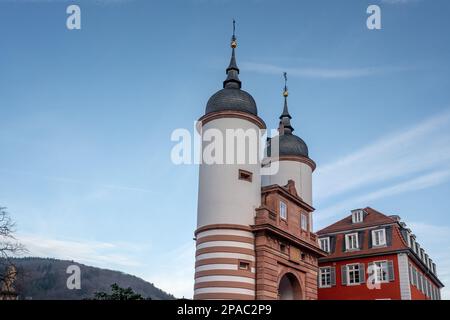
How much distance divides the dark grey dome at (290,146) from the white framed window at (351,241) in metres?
11.1

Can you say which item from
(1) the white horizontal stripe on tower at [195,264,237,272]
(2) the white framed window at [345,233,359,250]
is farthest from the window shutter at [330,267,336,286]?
(1) the white horizontal stripe on tower at [195,264,237,272]

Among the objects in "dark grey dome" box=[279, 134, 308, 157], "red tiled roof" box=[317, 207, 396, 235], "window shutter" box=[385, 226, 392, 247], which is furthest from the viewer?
"red tiled roof" box=[317, 207, 396, 235]

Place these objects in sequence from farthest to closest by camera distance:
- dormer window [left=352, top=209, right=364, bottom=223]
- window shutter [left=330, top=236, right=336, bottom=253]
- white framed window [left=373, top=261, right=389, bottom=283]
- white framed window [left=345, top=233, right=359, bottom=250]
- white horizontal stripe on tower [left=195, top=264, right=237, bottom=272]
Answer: dormer window [left=352, top=209, right=364, bottom=223], window shutter [left=330, top=236, right=336, bottom=253], white framed window [left=345, top=233, right=359, bottom=250], white framed window [left=373, top=261, right=389, bottom=283], white horizontal stripe on tower [left=195, top=264, right=237, bottom=272]

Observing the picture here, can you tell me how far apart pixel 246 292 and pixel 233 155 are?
8.93 m

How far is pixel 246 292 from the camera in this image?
103 feet

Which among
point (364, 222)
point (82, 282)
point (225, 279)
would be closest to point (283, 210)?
point (225, 279)

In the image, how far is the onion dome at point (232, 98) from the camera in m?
35.5

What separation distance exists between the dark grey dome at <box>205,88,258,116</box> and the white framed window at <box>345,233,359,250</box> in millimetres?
19382

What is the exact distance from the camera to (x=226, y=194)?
33281 mm

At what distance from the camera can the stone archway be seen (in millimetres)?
36594

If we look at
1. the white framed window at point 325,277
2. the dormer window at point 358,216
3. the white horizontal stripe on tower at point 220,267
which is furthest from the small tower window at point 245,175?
the dormer window at point 358,216

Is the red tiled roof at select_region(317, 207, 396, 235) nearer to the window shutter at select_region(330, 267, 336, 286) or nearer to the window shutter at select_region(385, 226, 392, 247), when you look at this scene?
the window shutter at select_region(385, 226, 392, 247)
